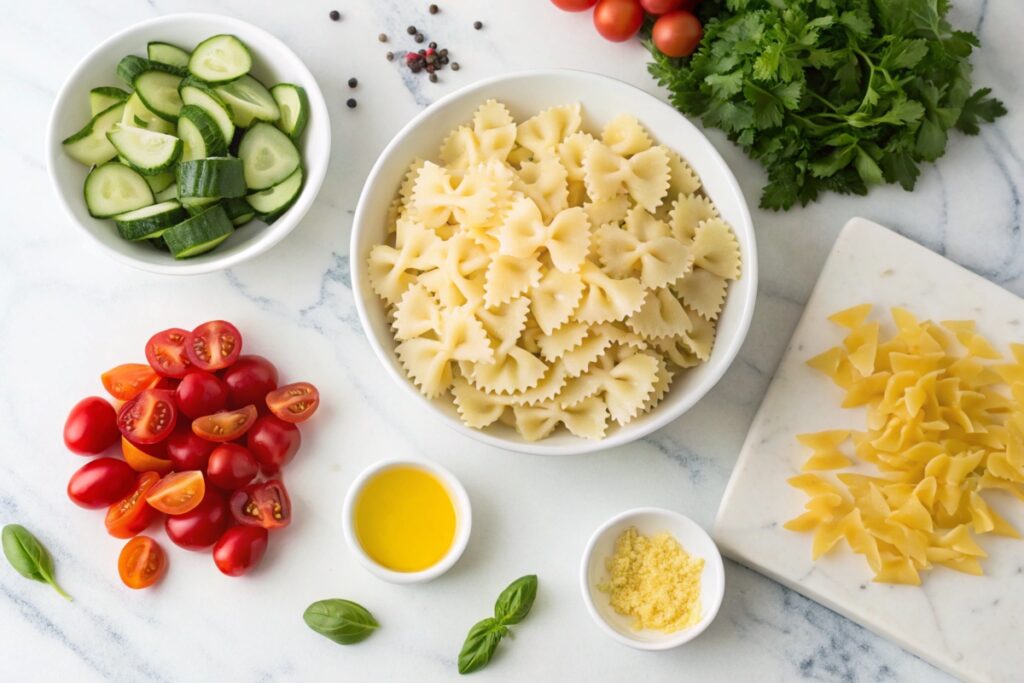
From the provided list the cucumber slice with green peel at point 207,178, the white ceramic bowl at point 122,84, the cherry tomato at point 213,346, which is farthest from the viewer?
the cherry tomato at point 213,346

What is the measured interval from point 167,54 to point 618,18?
1637 mm

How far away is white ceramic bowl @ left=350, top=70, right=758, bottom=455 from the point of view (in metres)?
Answer: 3.28

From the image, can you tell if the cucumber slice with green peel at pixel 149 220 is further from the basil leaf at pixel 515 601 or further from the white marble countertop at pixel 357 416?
the basil leaf at pixel 515 601

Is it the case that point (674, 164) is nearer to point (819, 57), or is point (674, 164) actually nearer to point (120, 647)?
point (819, 57)

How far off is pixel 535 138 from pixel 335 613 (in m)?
1.82

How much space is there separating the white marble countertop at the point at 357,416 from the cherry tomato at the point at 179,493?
Answer: 0.27m

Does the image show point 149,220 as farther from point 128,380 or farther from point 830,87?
point 830,87

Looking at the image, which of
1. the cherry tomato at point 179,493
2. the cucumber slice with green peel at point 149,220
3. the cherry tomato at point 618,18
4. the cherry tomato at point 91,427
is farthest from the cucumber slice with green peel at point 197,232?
the cherry tomato at point 618,18

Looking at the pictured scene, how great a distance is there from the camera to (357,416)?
3707 millimetres

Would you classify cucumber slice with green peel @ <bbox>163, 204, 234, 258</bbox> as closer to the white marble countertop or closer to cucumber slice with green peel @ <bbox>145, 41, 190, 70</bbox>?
the white marble countertop

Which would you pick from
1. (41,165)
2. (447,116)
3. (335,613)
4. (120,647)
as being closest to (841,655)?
(335,613)

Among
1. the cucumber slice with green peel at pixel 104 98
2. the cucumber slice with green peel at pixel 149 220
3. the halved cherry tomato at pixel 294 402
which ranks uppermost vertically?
the cucumber slice with green peel at pixel 104 98

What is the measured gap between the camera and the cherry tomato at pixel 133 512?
357 centimetres

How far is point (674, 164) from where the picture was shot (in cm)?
344
